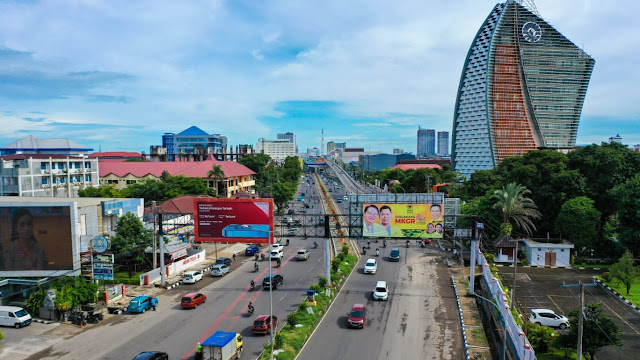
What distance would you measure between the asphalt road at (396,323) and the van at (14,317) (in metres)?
21.5

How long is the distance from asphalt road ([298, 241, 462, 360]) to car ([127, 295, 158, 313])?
47.6 ft

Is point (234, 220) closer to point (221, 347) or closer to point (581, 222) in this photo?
point (221, 347)

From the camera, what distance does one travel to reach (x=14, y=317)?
30188 mm

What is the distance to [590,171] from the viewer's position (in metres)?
55.0

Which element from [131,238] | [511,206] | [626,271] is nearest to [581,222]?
[511,206]

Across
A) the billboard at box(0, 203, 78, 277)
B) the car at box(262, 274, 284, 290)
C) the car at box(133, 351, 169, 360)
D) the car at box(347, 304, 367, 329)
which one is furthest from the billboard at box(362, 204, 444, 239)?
the billboard at box(0, 203, 78, 277)

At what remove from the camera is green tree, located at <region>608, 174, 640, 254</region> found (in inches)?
1677

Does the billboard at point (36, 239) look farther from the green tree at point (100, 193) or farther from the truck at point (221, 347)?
the green tree at point (100, 193)

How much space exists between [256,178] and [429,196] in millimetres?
101066

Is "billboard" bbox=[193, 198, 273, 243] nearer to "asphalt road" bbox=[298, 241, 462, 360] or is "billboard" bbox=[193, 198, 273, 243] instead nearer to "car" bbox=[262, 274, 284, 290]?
"car" bbox=[262, 274, 284, 290]

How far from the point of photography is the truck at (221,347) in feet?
73.0

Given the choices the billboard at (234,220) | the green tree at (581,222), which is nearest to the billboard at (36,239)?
the billboard at (234,220)

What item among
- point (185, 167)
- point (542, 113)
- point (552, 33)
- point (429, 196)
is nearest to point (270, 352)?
point (429, 196)

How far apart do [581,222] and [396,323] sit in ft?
101
